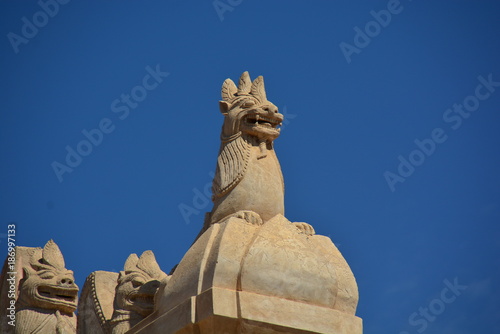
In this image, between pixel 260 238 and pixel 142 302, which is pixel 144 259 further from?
pixel 260 238

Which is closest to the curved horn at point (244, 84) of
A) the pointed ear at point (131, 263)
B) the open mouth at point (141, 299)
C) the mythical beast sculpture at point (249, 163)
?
the mythical beast sculpture at point (249, 163)

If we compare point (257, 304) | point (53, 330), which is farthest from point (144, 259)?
point (257, 304)

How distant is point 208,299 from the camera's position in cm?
1211

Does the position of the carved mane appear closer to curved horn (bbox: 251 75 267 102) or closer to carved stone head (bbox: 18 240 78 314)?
curved horn (bbox: 251 75 267 102)

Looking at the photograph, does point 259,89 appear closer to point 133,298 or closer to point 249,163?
point 249,163

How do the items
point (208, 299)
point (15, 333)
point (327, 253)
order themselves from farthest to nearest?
point (15, 333) → point (327, 253) → point (208, 299)

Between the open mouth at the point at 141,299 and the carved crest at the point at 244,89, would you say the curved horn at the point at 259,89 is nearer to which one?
the carved crest at the point at 244,89

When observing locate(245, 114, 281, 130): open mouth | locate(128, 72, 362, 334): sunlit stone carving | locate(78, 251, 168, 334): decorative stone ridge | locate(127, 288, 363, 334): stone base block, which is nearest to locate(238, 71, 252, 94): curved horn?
locate(128, 72, 362, 334): sunlit stone carving

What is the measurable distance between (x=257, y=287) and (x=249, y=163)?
6.21 feet

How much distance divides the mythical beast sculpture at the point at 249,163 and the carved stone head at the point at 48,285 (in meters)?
2.30

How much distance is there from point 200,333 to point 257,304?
76cm

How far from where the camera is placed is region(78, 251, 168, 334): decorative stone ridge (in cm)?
1387

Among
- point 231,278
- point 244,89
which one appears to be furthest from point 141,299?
point 244,89

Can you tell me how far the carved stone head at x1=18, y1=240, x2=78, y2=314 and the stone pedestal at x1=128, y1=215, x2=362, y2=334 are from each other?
1850mm
